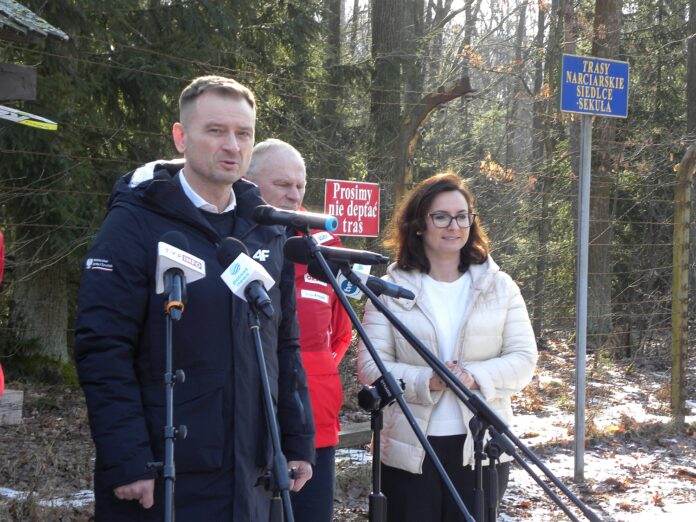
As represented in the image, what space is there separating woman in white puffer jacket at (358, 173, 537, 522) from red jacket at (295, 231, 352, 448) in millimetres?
187

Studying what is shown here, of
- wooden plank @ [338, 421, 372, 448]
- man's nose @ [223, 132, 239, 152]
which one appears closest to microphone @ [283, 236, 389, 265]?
man's nose @ [223, 132, 239, 152]

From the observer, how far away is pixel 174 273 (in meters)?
2.55

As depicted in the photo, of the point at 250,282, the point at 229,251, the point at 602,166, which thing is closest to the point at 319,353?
the point at 229,251

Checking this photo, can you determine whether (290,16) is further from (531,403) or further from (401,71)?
(531,403)

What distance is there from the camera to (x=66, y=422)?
30.0 ft

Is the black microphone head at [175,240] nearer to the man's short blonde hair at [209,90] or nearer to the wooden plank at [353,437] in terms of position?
the man's short blonde hair at [209,90]

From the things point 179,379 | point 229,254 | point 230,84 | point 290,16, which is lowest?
point 179,379

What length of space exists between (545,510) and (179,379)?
452 cm

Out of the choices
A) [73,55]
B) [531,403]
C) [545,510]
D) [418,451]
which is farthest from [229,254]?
[531,403]

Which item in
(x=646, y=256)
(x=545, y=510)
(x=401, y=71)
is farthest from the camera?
(x=646, y=256)

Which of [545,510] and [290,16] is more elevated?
[290,16]

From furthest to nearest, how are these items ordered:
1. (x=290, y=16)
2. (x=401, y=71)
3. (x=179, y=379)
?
(x=401, y=71), (x=290, y=16), (x=179, y=379)

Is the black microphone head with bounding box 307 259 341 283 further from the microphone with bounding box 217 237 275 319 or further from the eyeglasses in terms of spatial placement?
the eyeglasses

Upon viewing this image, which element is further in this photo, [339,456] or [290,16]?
[290,16]
